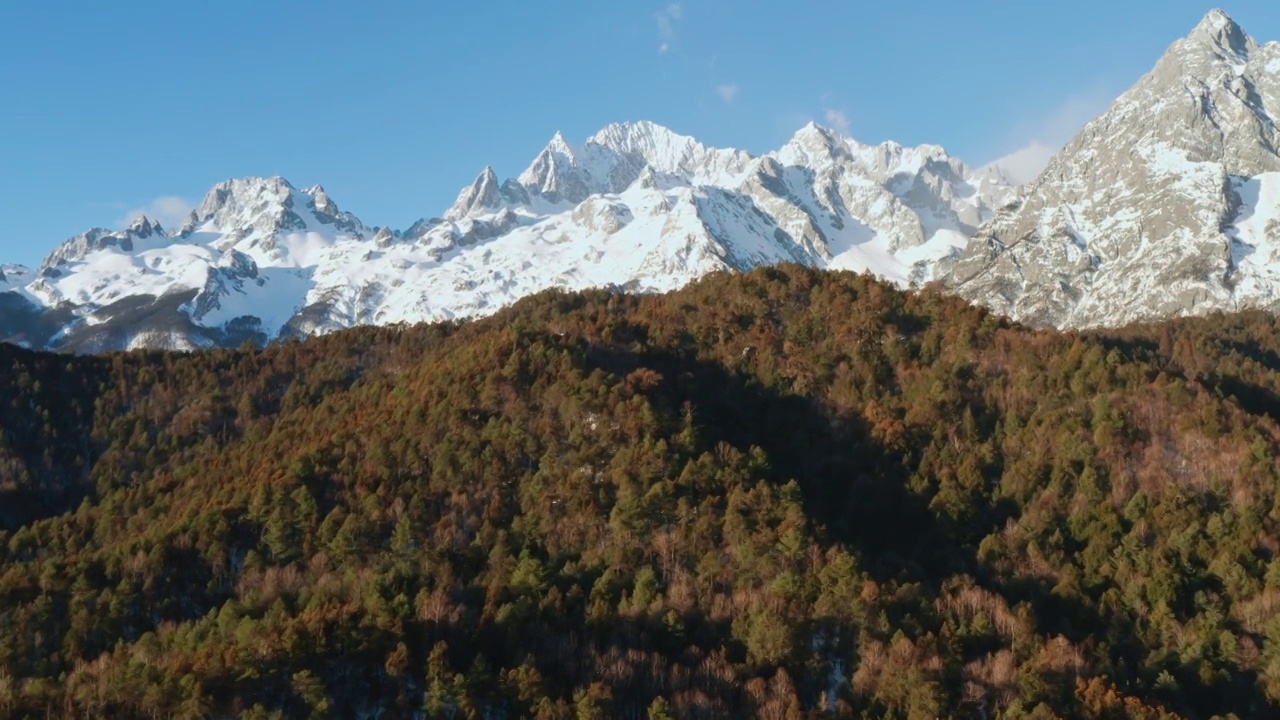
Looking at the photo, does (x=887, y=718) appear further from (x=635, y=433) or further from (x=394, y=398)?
(x=394, y=398)

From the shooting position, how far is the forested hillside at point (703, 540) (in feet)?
171

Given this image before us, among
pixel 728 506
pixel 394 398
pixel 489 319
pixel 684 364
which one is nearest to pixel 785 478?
pixel 728 506

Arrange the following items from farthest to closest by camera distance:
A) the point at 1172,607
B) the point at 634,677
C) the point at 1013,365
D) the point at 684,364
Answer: the point at 684,364
the point at 1013,365
the point at 1172,607
the point at 634,677

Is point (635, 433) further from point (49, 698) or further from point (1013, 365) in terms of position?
point (49, 698)

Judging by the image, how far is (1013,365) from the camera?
80.4 metres

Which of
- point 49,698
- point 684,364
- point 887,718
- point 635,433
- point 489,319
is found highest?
point 489,319

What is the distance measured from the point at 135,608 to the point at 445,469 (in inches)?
791

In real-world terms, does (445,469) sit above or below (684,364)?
below

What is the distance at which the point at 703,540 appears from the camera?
2484 inches

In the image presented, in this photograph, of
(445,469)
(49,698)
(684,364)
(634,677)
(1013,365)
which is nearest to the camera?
(49,698)

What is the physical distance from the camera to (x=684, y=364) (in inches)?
3433

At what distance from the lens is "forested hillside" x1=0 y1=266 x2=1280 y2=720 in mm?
52031

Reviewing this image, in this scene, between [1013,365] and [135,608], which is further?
[1013,365]

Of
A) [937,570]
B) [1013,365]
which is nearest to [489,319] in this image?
[1013,365]
